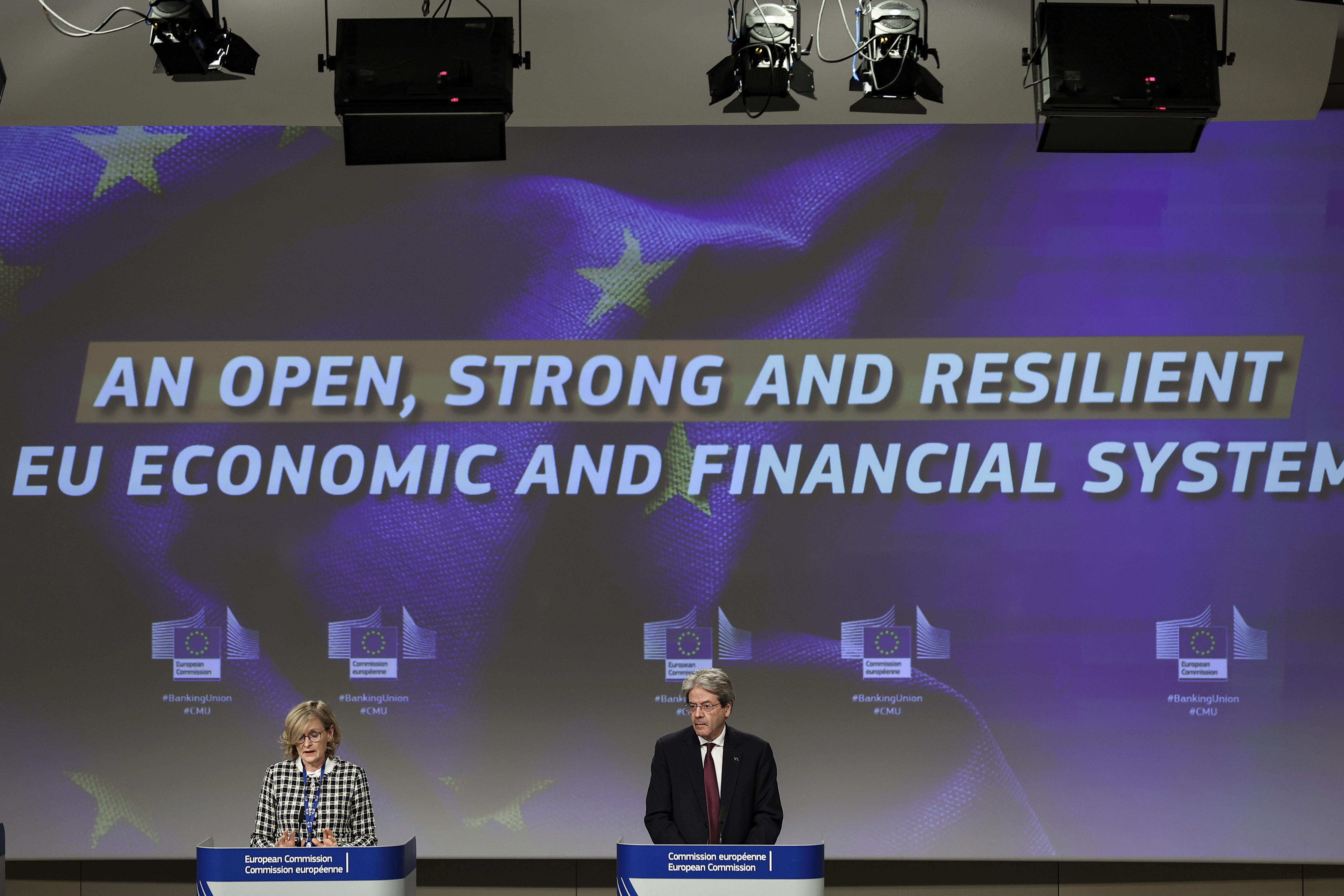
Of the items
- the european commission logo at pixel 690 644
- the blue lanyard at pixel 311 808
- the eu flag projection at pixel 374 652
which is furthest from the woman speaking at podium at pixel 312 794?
the european commission logo at pixel 690 644

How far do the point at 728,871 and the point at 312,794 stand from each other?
134 cm

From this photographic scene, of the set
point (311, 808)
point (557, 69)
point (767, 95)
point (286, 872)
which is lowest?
point (286, 872)

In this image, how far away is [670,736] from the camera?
12.9 feet

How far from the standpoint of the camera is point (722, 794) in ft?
12.5

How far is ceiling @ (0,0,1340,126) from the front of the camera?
5105 millimetres

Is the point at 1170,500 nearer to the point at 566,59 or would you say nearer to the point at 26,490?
the point at 566,59

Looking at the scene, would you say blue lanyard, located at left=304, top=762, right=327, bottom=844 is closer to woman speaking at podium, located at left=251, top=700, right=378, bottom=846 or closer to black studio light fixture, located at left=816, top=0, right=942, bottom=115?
woman speaking at podium, located at left=251, top=700, right=378, bottom=846

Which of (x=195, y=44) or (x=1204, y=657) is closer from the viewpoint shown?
(x=195, y=44)

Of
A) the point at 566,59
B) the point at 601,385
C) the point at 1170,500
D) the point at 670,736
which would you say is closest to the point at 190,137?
the point at 566,59

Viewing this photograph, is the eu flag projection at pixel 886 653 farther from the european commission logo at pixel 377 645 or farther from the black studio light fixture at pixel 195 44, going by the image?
the black studio light fixture at pixel 195 44

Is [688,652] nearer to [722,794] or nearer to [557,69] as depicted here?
[722,794]

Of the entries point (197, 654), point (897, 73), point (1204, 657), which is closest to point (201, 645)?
point (197, 654)

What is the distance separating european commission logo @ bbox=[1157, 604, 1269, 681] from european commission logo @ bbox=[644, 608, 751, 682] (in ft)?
5.59

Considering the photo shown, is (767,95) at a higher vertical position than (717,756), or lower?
higher
